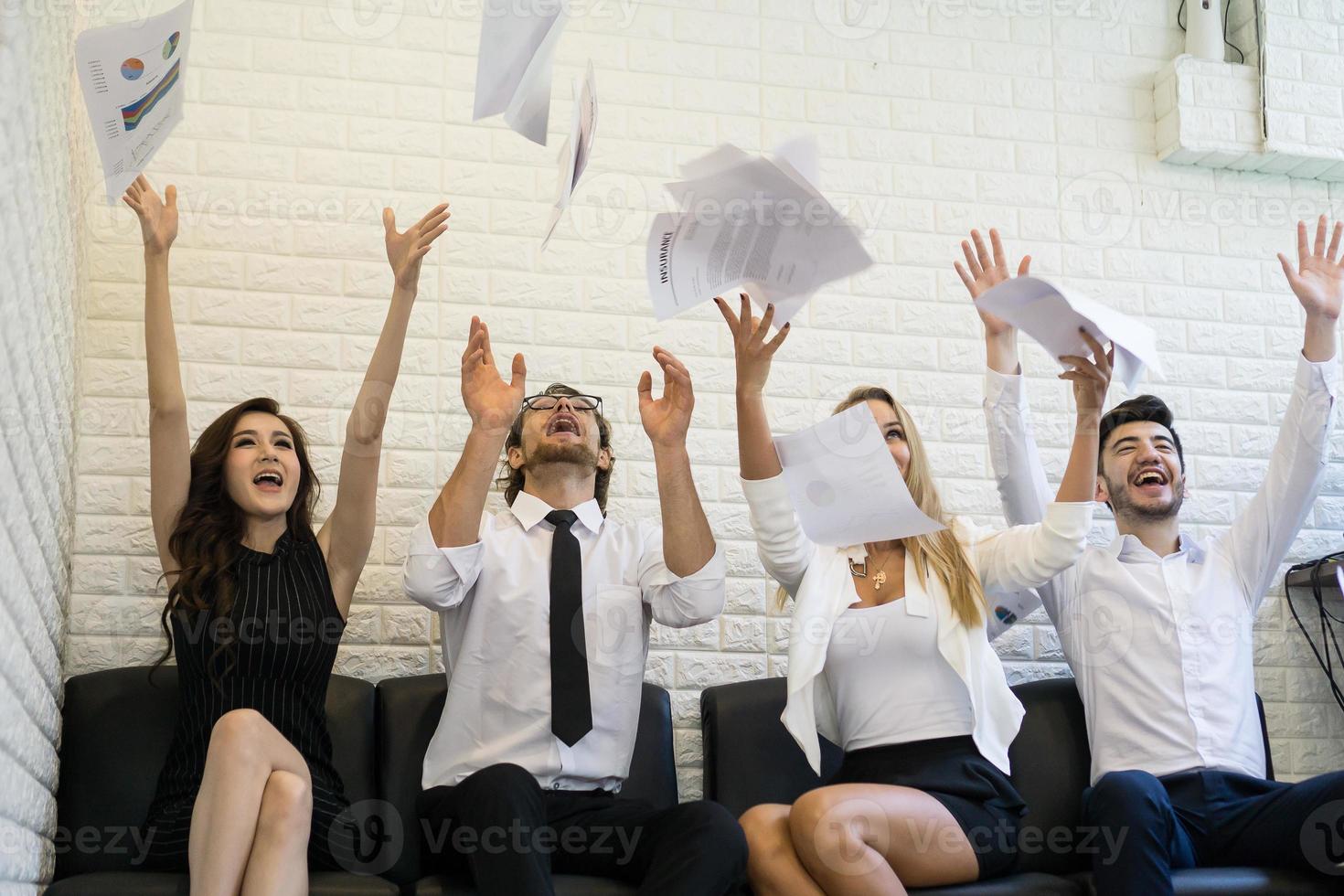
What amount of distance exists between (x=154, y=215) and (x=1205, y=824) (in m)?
2.46

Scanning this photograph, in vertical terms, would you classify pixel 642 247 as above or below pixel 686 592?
above

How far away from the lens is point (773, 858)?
2.39 m

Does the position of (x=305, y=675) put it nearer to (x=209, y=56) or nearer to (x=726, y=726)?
(x=726, y=726)

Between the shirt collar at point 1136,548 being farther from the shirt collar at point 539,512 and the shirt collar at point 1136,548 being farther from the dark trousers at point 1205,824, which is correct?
the shirt collar at point 539,512

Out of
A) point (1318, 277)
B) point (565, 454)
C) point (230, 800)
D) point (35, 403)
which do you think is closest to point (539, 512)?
point (565, 454)

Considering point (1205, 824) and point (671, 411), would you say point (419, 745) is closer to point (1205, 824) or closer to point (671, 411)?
point (671, 411)

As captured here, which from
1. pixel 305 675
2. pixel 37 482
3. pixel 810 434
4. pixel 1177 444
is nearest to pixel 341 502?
pixel 305 675

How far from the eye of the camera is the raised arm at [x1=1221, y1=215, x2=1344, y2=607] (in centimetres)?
295

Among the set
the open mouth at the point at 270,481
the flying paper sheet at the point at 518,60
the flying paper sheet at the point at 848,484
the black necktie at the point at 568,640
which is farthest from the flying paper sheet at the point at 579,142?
the open mouth at the point at 270,481

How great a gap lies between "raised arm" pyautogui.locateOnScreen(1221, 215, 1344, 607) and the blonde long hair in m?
0.76

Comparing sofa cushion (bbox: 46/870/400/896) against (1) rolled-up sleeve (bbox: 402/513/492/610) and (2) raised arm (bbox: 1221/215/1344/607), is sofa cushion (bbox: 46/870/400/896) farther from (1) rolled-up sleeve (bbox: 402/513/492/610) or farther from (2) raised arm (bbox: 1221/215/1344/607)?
(2) raised arm (bbox: 1221/215/1344/607)

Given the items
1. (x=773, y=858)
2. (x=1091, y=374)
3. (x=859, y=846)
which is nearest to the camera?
(x=859, y=846)

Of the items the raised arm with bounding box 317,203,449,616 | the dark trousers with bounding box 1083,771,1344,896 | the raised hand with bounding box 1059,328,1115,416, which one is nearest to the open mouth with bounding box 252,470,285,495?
the raised arm with bounding box 317,203,449,616

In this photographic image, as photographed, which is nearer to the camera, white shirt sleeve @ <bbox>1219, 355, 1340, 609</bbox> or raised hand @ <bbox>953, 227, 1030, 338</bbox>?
raised hand @ <bbox>953, 227, 1030, 338</bbox>
